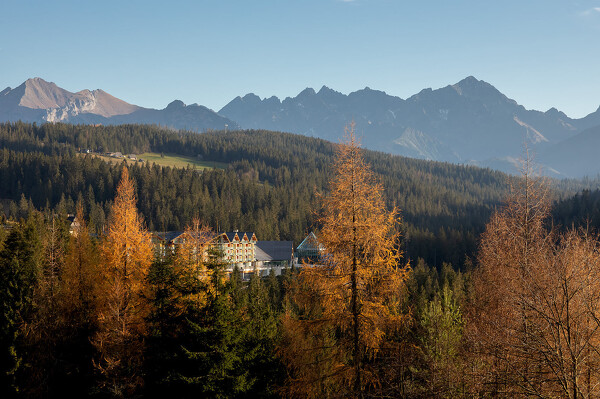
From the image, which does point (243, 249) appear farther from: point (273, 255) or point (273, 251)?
point (273, 251)

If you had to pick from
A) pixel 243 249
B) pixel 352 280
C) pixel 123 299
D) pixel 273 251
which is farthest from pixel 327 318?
pixel 273 251

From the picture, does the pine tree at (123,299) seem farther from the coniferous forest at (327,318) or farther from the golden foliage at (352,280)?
the golden foliage at (352,280)

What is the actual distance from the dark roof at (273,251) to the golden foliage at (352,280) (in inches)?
3779

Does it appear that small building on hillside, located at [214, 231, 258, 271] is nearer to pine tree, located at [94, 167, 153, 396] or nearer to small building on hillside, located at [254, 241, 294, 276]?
small building on hillside, located at [254, 241, 294, 276]

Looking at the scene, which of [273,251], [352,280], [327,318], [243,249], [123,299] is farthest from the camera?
[273,251]

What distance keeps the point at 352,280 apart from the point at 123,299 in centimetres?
1707

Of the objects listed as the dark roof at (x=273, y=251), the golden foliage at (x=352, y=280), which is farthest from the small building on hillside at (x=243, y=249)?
the golden foliage at (x=352, y=280)

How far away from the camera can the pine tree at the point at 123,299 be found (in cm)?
2442

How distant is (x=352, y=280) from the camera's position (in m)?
15.0

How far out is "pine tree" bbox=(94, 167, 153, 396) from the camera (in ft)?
80.1

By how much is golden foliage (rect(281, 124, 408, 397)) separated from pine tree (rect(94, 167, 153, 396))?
13.7 metres

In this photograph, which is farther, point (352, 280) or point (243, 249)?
point (243, 249)

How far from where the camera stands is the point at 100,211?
450 ft

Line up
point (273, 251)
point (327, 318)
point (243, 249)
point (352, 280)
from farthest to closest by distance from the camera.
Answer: point (273, 251) → point (243, 249) → point (352, 280) → point (327, 318)
